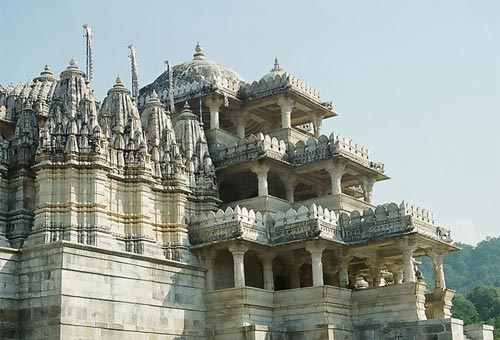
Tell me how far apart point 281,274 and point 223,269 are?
13.8 feet

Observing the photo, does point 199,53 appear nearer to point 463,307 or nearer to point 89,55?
point 89,55

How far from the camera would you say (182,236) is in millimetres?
31469

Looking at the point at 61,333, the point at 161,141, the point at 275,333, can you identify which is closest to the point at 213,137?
the point at 161,141

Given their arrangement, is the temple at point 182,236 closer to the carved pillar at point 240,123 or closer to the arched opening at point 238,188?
the arched opening at point 238,188

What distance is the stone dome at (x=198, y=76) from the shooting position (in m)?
38.0

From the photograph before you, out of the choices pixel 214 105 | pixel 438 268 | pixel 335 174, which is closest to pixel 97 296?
pixel 335 174

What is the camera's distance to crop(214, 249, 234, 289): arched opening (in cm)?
3200

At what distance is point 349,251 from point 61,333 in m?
11.9

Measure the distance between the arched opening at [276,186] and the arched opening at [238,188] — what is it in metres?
0.76

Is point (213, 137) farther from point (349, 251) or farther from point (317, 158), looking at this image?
point (349, 251)

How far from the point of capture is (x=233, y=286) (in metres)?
32.3

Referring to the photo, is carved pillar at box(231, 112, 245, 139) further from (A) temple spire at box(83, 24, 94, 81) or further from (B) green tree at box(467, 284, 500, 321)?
(B) green tree at box(467, 284, 500, 321)

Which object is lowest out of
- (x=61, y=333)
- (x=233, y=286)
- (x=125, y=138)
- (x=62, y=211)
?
(x=61, y=333)

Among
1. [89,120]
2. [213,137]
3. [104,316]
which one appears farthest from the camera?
[213,137]
